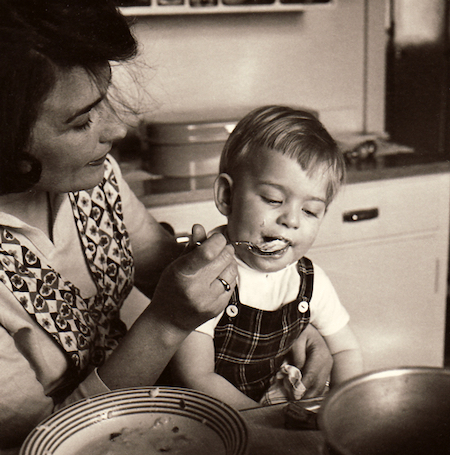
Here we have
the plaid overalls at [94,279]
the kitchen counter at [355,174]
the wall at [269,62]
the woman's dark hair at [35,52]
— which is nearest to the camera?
the woman's dark hair at [35,52]

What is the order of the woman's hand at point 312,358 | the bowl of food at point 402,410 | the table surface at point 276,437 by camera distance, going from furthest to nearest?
the woman's hand at point 312,358
the table surface at point 276,437
the bowl of food at point 402,410

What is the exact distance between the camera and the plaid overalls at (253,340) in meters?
1.21

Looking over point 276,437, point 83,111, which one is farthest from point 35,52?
point 276,437

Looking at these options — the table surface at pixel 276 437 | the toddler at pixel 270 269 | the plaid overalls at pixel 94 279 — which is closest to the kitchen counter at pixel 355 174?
the plaid overalls at pixel 94 279

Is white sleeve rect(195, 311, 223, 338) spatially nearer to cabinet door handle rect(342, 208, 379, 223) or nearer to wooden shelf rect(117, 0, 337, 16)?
cabinet door handle rect(342, 208, 379, 223)

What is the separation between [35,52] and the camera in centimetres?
91

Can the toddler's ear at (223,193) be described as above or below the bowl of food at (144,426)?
above

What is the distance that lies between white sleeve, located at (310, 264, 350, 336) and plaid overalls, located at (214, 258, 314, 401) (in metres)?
0.03

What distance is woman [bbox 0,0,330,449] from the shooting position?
915 mm

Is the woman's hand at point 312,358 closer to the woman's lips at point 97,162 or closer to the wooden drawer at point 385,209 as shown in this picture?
the woman's lips at point 97,162

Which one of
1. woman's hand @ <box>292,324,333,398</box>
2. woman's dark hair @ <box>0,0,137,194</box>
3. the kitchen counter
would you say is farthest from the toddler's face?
the kitchen counter

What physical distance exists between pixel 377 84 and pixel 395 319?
3.85ft

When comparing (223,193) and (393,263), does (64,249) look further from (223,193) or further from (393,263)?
(393,263)

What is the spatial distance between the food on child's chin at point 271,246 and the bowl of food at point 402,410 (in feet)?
1.71
